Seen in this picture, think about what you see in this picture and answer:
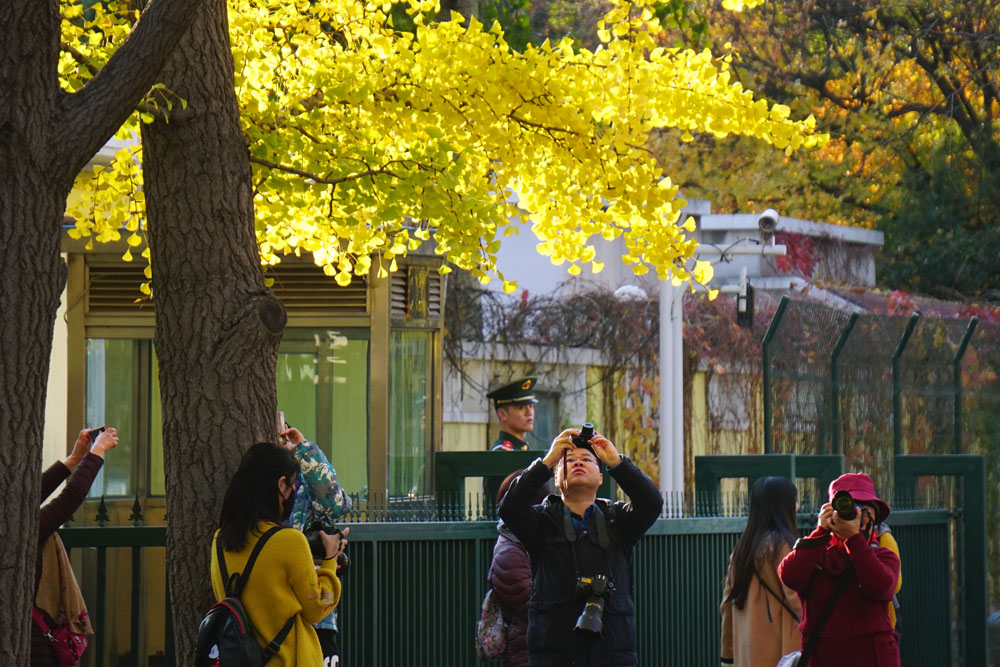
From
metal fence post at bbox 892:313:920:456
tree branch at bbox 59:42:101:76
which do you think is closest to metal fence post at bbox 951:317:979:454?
metal fence post at bbox 892:313:920:456

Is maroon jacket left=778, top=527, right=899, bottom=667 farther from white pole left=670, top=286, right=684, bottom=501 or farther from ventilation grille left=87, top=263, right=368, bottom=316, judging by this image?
white pole left=670, top=286, right=684, bottom=501

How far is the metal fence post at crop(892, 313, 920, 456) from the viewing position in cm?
1244

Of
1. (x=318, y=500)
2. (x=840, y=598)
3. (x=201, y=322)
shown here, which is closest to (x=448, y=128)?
(x=201, y=322)

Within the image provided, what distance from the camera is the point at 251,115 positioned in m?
8.60

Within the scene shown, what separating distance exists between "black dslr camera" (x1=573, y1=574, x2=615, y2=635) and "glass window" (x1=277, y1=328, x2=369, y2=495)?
482 centimetres

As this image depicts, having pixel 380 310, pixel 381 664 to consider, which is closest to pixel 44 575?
pixel 381 664

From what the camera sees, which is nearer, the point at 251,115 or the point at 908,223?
the point at 251,115

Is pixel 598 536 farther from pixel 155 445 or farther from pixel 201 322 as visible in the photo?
pixel 155 445

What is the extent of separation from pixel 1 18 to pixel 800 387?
277 inches

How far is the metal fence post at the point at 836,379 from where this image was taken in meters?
11.6

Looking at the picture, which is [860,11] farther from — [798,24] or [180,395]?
[180,395]

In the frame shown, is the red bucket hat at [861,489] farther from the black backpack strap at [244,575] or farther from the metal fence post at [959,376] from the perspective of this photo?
the metal fence post at [959,376]

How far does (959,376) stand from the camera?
13.1 metres

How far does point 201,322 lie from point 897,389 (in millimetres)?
7002
